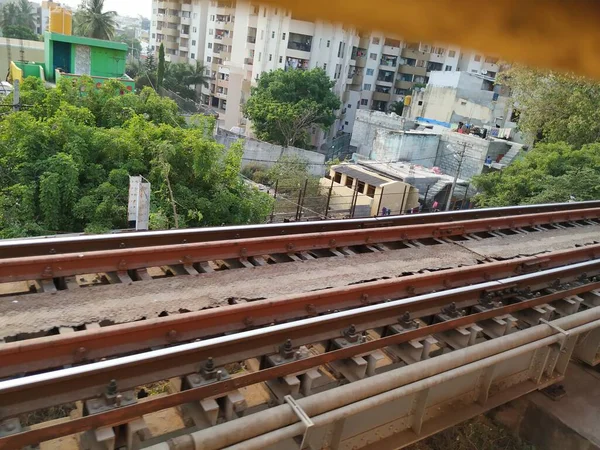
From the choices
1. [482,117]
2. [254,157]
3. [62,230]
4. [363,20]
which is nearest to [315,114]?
[254,157]

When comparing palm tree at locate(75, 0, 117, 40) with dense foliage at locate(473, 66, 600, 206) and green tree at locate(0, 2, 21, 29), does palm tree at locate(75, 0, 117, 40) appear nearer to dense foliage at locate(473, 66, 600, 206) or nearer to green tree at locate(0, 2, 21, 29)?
green tree at locate(0, 2, 21, 29)

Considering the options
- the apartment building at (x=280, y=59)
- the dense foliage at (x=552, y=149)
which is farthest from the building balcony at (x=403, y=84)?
the dense foliage at (x=552, y=149)

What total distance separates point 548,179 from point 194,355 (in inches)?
667

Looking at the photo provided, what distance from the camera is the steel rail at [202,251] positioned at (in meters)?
3.89

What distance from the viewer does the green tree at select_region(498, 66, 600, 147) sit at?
69.8 feet

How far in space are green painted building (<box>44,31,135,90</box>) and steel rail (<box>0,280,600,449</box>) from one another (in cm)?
→ 2543

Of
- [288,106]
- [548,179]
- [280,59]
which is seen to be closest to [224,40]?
[280,59]

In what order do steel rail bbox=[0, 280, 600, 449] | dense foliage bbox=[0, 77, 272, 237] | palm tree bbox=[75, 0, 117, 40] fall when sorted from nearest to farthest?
steel rail bbox=[0, 280, 600, 449] < dense foliage bbox=[0, 77, 272, 237] < palm tree bbox=[75, 0, 117, 40]

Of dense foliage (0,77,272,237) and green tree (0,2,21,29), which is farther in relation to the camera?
green tree (0,2,21,29)

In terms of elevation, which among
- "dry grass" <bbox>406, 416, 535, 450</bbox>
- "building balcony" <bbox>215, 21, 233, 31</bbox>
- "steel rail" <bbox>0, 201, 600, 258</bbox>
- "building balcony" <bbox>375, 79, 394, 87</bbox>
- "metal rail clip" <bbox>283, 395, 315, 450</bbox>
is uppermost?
"building balcony" <bbox>215, 21, 233, 31</bbox>

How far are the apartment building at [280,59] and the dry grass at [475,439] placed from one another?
3461cm

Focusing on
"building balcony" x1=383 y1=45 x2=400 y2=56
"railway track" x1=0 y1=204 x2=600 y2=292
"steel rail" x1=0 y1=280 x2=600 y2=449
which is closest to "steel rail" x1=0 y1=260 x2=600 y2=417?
"steel rail" x1=0 y1=280 x2=600 y2=449

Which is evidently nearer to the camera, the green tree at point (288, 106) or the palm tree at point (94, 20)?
the green tree at point (288, 106)

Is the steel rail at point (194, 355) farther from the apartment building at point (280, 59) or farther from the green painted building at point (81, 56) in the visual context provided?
the apartment building at point (280, 59)
